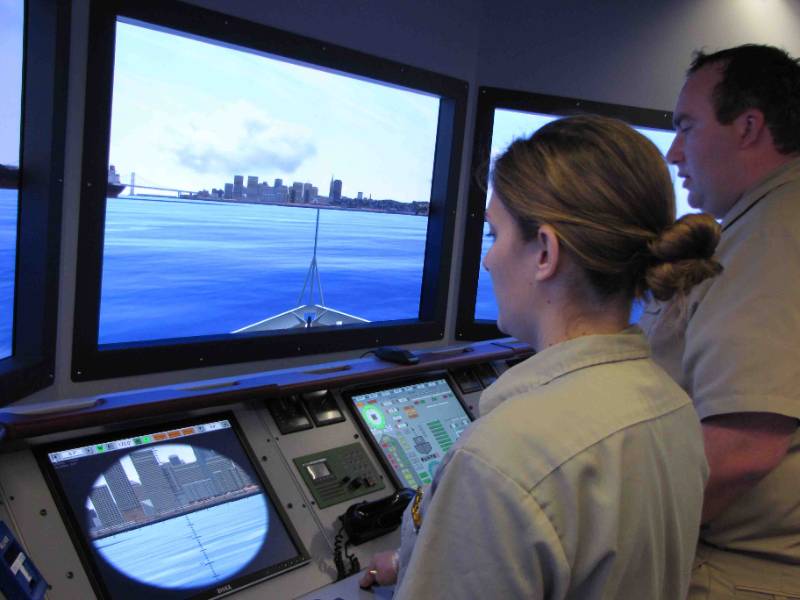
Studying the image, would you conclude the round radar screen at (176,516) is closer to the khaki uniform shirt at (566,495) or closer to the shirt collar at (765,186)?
the khaki uniform shirt at (566,495)

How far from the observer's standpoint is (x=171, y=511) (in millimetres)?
1288

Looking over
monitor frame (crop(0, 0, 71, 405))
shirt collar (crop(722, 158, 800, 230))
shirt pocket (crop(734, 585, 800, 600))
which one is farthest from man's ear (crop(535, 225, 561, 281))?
monitor frame (crop(0, 0, 71, 405))

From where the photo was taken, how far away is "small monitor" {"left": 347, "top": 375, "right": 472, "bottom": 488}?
1711 mm

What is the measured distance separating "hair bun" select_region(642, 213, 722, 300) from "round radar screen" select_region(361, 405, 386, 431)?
105cm

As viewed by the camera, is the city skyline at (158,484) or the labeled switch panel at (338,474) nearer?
the city skyline at (158,484)

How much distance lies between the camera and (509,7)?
2898 millimetres

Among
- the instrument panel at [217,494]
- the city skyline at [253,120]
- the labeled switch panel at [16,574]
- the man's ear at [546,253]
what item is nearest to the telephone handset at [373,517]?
the instrument panel at [217,494]

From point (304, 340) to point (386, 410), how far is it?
2.68ft

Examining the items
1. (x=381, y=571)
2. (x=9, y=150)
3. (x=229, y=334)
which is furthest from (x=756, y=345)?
(x=9, y=150)

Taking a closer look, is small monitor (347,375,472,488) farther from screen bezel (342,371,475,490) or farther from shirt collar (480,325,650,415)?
shirt collar (480,325,650,415)

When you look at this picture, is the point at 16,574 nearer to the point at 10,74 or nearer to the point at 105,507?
the point at 105,507

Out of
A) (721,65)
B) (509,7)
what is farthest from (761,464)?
(509,7)

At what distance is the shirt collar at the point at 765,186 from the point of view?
1.26 metres

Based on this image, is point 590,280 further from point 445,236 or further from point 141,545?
point 445,236
